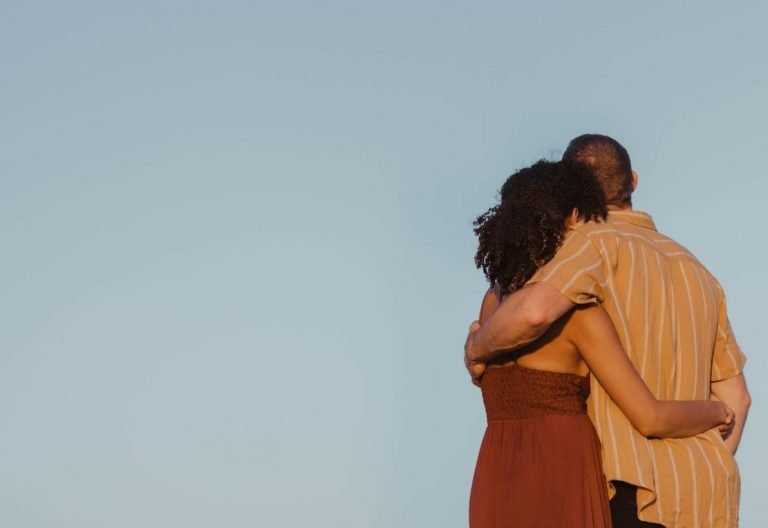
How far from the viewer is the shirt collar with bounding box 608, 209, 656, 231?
493 centimetres

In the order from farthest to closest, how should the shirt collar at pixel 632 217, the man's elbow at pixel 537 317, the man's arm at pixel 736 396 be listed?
the man's arm at pixel 736 396, the shirt collar at pixel 632 217, the man's elbow at pixel 537 317

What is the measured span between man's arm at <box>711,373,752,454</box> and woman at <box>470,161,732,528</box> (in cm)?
31

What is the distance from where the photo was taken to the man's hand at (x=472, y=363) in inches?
194

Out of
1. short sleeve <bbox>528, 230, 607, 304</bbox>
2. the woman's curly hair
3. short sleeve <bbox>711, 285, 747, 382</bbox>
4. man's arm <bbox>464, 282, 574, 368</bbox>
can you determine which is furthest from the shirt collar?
man's arm <bbox>464, 282, 574, 368</bbox>

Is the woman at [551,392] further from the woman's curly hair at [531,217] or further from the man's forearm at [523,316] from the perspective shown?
the man's forearm at [523,316]

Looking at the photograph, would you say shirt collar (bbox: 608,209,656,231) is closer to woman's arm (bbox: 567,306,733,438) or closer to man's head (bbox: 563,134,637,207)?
man's head (bbox: 563,134,637,207)

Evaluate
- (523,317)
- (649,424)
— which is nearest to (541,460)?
(649,424)

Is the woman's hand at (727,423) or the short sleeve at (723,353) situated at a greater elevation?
the short sleeve at (723,353)

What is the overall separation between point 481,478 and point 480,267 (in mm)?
724

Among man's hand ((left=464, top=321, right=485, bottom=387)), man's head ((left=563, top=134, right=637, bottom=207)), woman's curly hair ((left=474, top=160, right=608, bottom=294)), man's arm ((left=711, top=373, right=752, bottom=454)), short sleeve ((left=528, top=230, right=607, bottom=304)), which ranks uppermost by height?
man's head ((left=563, top=134, right=637, bottom=207))

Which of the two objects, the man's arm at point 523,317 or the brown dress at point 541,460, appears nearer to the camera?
the man's arm at point 523,317

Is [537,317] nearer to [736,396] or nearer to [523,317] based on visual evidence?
[523,317]

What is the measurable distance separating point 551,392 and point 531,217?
1.92 feet

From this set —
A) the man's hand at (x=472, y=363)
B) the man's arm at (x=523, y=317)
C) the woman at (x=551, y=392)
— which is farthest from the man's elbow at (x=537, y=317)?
the man's hand at (x=472, y=363)
